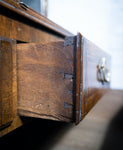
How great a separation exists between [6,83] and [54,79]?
177 mm

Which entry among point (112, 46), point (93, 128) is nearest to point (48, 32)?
point (93, 128)

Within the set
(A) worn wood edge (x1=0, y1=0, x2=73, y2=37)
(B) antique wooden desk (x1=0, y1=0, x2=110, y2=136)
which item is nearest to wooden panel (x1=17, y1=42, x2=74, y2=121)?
(B) antique wooden desk (x1=0, y1=0, x2=110, y2=136)

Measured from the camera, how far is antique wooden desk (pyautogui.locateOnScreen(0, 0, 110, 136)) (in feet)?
1.46

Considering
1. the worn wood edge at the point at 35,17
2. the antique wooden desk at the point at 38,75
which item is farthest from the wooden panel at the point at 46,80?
the worn wood edge at the point at 35,17

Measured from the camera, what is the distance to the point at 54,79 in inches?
18.7

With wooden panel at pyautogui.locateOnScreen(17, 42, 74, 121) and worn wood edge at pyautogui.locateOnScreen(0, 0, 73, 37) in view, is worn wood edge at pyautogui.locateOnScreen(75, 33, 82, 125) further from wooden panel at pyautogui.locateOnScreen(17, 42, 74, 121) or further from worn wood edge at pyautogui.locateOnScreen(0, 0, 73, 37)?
worn wood edge at pyautogui.locateOnScreen(0, 0, 73, 37)

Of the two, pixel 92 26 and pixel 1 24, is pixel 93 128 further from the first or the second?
pixel 92 26

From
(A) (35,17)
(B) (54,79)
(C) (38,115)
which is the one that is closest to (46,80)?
(B) (54,79)

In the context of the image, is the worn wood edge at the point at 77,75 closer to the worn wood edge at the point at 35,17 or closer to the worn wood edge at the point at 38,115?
the worn wood edge at the point at 38,115

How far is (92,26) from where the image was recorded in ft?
Result: 5.33

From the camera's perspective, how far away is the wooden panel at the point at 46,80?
0.45 m

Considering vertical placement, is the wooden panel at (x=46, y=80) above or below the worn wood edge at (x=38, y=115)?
above

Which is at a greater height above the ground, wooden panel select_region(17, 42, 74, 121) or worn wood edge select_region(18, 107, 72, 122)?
wooden panel select_region(17, 42, 74, 121)

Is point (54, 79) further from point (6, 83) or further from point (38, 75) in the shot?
point (6, 83)
